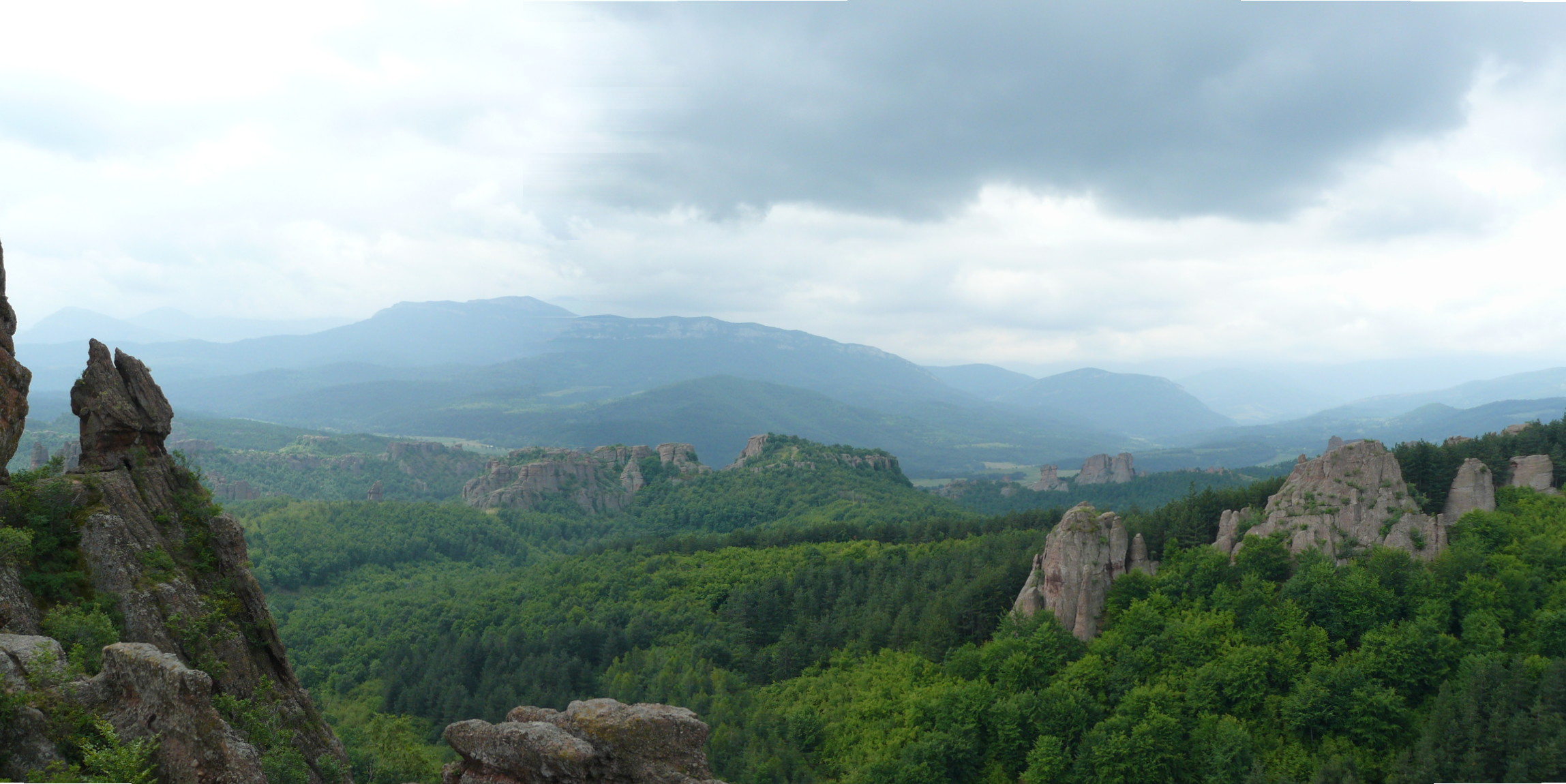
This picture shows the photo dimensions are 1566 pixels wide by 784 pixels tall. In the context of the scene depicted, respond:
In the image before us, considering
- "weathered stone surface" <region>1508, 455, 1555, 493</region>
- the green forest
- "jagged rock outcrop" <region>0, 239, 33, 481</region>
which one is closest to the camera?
"jagged rock outcrop" <region>0, 239, 33, 481</region>

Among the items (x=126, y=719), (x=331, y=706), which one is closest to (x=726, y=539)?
(x=331, y=706)

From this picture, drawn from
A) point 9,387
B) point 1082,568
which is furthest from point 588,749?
point 1082,568

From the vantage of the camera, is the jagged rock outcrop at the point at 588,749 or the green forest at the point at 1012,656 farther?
the green forest at the point at 1012,656

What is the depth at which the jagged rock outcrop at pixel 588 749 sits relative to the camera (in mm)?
18750

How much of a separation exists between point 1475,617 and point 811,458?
392ft

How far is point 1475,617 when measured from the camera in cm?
3688

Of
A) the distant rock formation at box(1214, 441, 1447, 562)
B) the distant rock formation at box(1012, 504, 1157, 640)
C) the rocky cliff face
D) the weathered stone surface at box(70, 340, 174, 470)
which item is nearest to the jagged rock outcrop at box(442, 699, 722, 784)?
the rocky cliff face

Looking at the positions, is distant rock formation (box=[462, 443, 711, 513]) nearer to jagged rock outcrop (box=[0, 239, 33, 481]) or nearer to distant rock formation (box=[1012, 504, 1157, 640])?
distant rock formation (box=[1012, 504, 1157, 640])

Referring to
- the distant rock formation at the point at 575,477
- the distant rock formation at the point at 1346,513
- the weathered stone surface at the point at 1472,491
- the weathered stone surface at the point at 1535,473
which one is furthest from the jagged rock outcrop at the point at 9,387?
the distant rock formation at the point at 575,477

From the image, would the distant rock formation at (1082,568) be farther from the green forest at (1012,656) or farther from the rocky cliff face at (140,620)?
the rocky cliff face at (140,620)

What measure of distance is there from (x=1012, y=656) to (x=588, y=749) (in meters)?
30.4

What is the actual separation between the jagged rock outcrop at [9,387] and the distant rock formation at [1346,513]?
5569cm

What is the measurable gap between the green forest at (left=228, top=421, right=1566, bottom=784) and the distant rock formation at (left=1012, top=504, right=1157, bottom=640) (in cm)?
115

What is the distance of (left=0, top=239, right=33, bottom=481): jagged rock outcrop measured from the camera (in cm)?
1928
